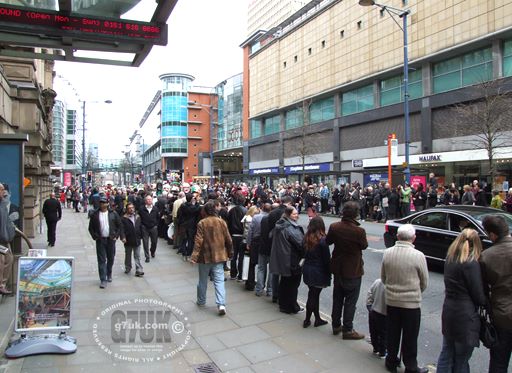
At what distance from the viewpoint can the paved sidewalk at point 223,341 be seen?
15.4ft

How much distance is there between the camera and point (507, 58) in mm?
28281

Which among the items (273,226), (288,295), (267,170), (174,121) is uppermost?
(174,121)

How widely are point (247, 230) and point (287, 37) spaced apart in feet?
170

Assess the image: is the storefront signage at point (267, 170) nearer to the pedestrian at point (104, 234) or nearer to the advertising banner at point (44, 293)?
the pedestrian at point (104, 234)

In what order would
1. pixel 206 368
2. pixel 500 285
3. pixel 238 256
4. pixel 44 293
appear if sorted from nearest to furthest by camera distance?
pixel 500 285 < pixel 206 368 < pixel 44 293 < pixel 238 256

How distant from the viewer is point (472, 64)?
30875 mm

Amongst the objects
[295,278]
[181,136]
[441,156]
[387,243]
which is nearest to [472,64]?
[441,156]

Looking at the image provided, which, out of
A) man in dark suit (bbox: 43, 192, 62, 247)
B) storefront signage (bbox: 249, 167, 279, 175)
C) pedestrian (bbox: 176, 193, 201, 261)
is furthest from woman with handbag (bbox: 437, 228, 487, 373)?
storefront signage (bbox: 249, 167, 279, 175)

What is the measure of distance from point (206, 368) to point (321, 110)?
152 ft

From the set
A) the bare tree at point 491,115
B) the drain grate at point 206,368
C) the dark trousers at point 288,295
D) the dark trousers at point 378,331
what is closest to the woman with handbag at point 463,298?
the dark trousers at point 378,331

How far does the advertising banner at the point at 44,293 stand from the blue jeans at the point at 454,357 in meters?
4.12

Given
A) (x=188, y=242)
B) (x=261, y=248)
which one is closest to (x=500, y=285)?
(x=261, y=248)

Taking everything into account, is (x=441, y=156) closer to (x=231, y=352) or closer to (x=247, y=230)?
(x=247, y=230)

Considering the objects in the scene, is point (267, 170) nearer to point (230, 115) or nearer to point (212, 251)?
point (230, 115)
